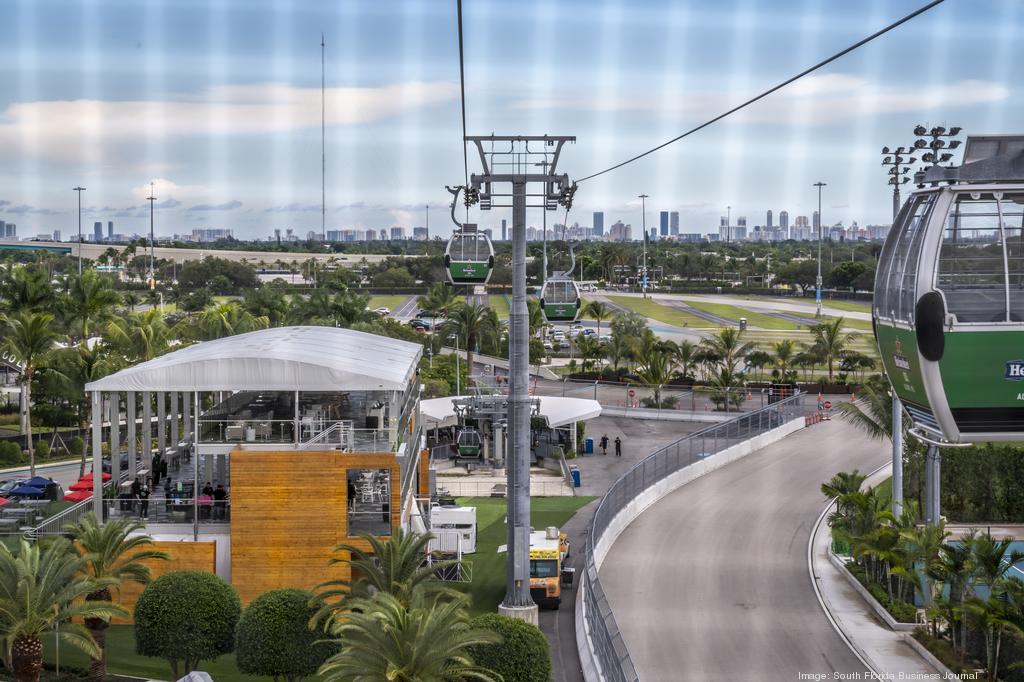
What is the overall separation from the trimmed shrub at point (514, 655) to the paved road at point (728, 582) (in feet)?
13.8

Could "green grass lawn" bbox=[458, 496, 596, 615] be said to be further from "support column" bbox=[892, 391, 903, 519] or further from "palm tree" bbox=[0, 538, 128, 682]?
"palm tree" bbox=[0, 538, 128, 682]

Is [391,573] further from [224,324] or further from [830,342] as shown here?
[830,342]

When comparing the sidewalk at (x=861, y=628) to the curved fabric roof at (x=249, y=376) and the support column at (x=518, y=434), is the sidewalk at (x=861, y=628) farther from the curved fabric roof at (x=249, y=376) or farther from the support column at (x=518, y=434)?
the curved fabric roof at (x=249, y=376)

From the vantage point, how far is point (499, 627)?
60.5 feet

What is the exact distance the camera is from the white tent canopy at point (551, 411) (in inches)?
1812

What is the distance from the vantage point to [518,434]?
20797 mm

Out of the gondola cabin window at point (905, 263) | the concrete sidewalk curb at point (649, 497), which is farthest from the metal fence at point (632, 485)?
the gondola cabin window at point (905, 263)

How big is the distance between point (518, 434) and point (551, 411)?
2641 cm

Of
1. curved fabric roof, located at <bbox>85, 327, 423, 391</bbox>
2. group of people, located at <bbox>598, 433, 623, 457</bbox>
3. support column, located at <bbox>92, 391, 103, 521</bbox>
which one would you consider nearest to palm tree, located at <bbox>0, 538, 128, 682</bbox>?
support column, located at <bbox>92, 391, 103, 521</bbox>

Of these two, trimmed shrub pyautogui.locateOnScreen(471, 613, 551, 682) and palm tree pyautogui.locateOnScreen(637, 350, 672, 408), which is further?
palm tree pyautogui.locateOnScreen(637, 350, 672, 408)

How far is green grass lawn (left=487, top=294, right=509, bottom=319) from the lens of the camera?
10391 centimetres

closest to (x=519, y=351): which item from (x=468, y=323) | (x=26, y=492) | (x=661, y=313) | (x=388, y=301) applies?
(x=26, y=492)

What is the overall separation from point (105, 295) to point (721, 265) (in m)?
122

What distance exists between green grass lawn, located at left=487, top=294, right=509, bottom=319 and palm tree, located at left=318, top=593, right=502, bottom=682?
80540 millimetres
